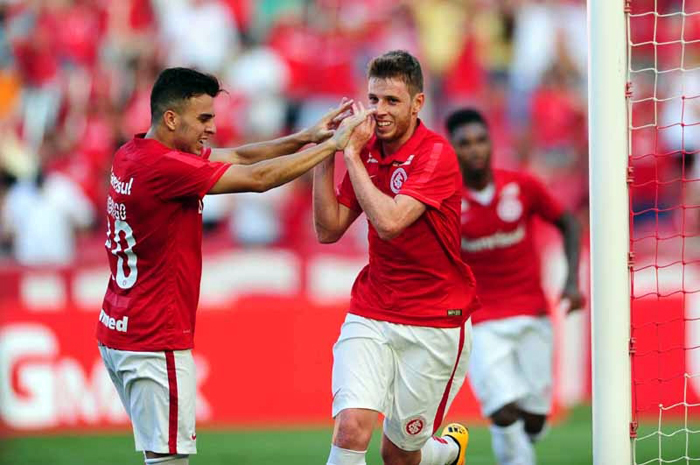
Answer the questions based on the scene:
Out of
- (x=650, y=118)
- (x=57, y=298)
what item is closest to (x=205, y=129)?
(x=57, y=298)

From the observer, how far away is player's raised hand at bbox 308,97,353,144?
6793 mm

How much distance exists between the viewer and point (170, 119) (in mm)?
6363

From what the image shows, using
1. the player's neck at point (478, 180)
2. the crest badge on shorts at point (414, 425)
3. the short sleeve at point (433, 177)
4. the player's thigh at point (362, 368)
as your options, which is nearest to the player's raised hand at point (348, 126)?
the short sleeve at point (433, 177)

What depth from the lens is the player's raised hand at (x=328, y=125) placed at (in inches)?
267

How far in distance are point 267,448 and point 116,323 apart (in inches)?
171

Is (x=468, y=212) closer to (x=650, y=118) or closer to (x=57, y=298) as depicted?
(x=57, y=298)

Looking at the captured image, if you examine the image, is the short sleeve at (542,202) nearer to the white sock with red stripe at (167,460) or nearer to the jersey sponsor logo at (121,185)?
the jersey sponsor logo at (121,185)

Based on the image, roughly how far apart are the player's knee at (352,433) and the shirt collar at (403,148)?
4.32 ft

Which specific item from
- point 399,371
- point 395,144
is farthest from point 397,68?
point 399,371

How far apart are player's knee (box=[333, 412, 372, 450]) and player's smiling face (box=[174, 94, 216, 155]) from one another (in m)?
1.56

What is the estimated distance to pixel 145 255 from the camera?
20.8 ft

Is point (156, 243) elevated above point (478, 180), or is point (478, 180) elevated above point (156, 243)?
point (478, 180)

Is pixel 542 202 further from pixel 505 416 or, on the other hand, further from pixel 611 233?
pixel 611 233

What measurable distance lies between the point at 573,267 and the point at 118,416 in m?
4.51
